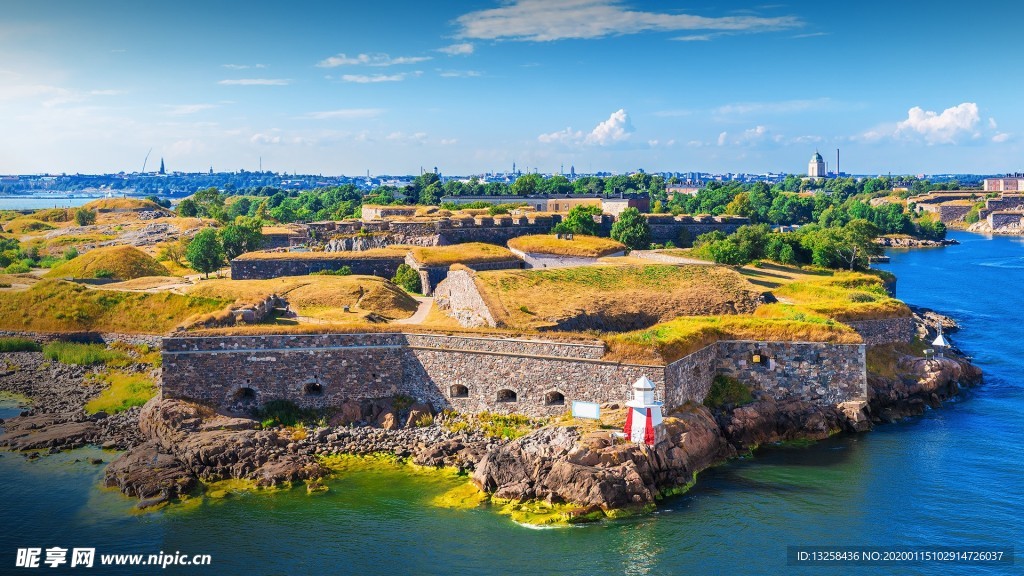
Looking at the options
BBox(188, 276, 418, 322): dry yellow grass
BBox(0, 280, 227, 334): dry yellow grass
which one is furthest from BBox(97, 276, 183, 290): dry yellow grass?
BBox(188, 276, 418, 322): dry yellow grass

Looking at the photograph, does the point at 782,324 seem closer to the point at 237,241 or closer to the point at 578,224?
the point at 578,224

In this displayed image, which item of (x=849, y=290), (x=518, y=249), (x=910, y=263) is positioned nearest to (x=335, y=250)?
(x=518, y=249)

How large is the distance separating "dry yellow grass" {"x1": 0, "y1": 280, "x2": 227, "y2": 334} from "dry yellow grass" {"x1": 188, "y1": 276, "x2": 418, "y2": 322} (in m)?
1.58

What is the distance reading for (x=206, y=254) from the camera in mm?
54031

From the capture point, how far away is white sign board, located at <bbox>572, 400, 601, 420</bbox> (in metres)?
29.4

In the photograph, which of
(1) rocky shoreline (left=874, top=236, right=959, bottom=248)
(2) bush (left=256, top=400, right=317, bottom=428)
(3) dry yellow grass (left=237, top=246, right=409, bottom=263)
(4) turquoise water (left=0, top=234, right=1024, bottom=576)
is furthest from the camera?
(1) rocky shoreline (left=874, top=236, right=959, bottom=248)

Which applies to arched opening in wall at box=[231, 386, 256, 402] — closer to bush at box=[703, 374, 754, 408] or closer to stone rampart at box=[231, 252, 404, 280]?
bush at box=[703, 374, 754, 408]

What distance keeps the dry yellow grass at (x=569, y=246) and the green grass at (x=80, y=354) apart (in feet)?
72.6

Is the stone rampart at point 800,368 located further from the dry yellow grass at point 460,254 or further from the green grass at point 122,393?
the green grass at point 122,393

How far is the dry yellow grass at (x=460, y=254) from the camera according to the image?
158 ft

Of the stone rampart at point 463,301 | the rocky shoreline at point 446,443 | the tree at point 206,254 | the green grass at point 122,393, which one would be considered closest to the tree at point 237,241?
the tree at point 206,254

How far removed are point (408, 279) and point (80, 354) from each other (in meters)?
15.1

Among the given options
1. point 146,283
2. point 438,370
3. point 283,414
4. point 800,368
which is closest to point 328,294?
point 283,414

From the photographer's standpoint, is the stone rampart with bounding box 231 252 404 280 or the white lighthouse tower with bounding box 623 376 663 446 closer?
the white lighthouse tower with bounding box 623 376 663 446
